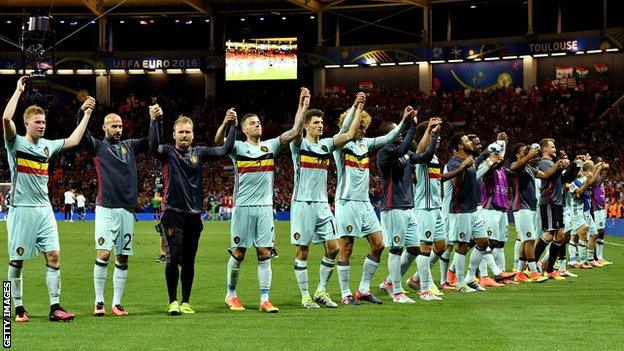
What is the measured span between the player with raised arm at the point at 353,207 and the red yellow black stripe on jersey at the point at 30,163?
413 centimetres

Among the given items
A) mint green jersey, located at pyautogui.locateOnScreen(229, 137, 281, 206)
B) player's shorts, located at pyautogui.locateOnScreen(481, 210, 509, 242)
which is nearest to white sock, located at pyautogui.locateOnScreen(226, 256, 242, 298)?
mint green jersey, located at pyautogui.locateOnScreen(229, 137, 281, 206)

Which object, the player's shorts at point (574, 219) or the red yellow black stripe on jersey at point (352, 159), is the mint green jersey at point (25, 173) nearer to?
the red yellow black stripe on jersey at point (352, 159)

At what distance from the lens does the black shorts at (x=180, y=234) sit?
42.8 ft

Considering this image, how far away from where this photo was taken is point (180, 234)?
13.1 m

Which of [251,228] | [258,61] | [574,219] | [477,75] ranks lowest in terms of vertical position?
[574,219]

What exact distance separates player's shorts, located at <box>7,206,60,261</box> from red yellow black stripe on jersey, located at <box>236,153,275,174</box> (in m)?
2.58

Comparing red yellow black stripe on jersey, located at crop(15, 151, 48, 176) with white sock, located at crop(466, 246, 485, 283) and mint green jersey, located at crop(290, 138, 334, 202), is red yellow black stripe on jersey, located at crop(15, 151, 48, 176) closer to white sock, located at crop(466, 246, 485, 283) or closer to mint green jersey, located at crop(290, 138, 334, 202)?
mint green jersey, located at crop(290, 138, 334, 202)

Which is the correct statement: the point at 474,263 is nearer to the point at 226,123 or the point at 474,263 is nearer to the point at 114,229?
the point at 226,123

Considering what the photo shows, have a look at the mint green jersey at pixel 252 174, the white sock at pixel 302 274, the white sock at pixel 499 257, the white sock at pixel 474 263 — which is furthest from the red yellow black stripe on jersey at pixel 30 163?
the white sock at pixel 499 257

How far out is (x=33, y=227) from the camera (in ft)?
40.5

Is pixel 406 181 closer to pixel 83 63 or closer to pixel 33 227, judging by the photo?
pixel 33 227

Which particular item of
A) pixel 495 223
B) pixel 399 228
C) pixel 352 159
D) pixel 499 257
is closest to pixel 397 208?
pixel 399 228

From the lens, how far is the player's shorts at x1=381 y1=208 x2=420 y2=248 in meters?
15.0

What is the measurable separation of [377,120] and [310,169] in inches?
1807
